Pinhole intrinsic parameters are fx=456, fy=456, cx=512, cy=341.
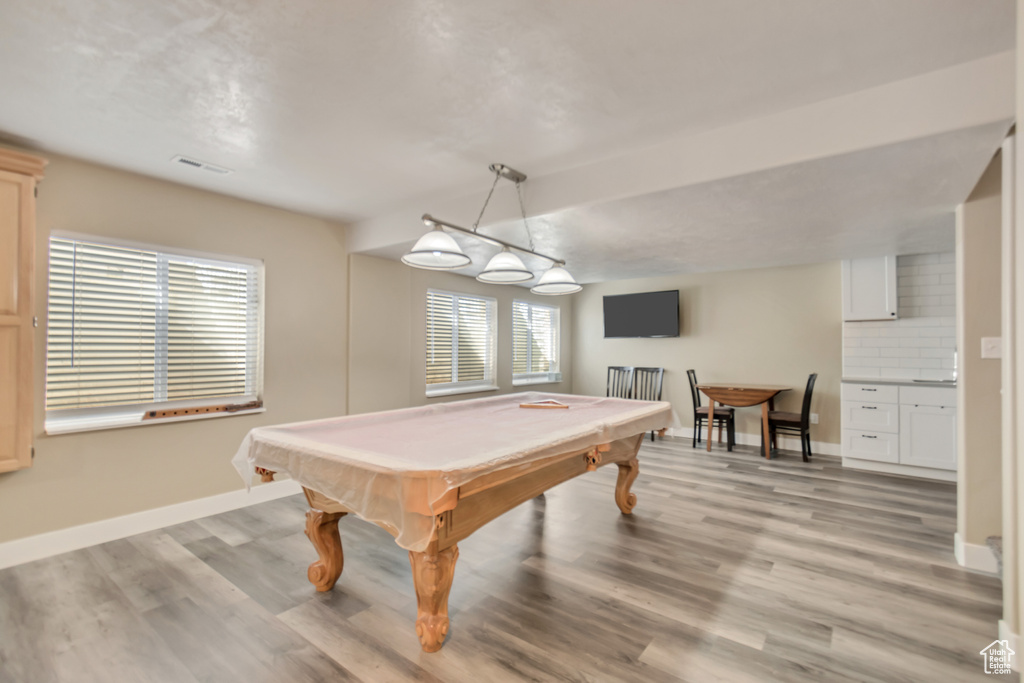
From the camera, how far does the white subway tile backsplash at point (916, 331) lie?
4562 millimetres

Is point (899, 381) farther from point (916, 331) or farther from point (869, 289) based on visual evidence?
point (869, 289)

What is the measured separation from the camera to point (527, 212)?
3.25 meters

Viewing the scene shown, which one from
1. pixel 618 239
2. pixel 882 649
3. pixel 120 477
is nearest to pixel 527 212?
pixel 618 239

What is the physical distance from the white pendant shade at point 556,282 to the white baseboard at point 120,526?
111 inches

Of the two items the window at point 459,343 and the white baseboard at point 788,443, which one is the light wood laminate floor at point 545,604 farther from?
the window at point 459,343

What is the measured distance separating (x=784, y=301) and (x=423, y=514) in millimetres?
5484

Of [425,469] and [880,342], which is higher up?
[880,342]

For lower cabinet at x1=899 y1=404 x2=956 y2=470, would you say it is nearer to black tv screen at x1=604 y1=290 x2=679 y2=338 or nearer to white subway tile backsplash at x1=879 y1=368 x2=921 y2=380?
white subway tile backsplash at x1=879 y1=368 x2=921 y2=380

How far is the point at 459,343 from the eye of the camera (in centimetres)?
573

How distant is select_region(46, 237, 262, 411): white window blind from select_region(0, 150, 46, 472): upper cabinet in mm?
275

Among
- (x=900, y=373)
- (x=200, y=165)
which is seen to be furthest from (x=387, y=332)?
(x=900, y=373)

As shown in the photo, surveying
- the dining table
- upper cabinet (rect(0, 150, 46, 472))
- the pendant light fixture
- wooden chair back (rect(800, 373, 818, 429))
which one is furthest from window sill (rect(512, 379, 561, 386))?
upper cabinet (rect(0, 150, 46, 472))

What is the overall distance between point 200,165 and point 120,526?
242cm

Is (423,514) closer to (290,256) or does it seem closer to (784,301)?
(290,256)
